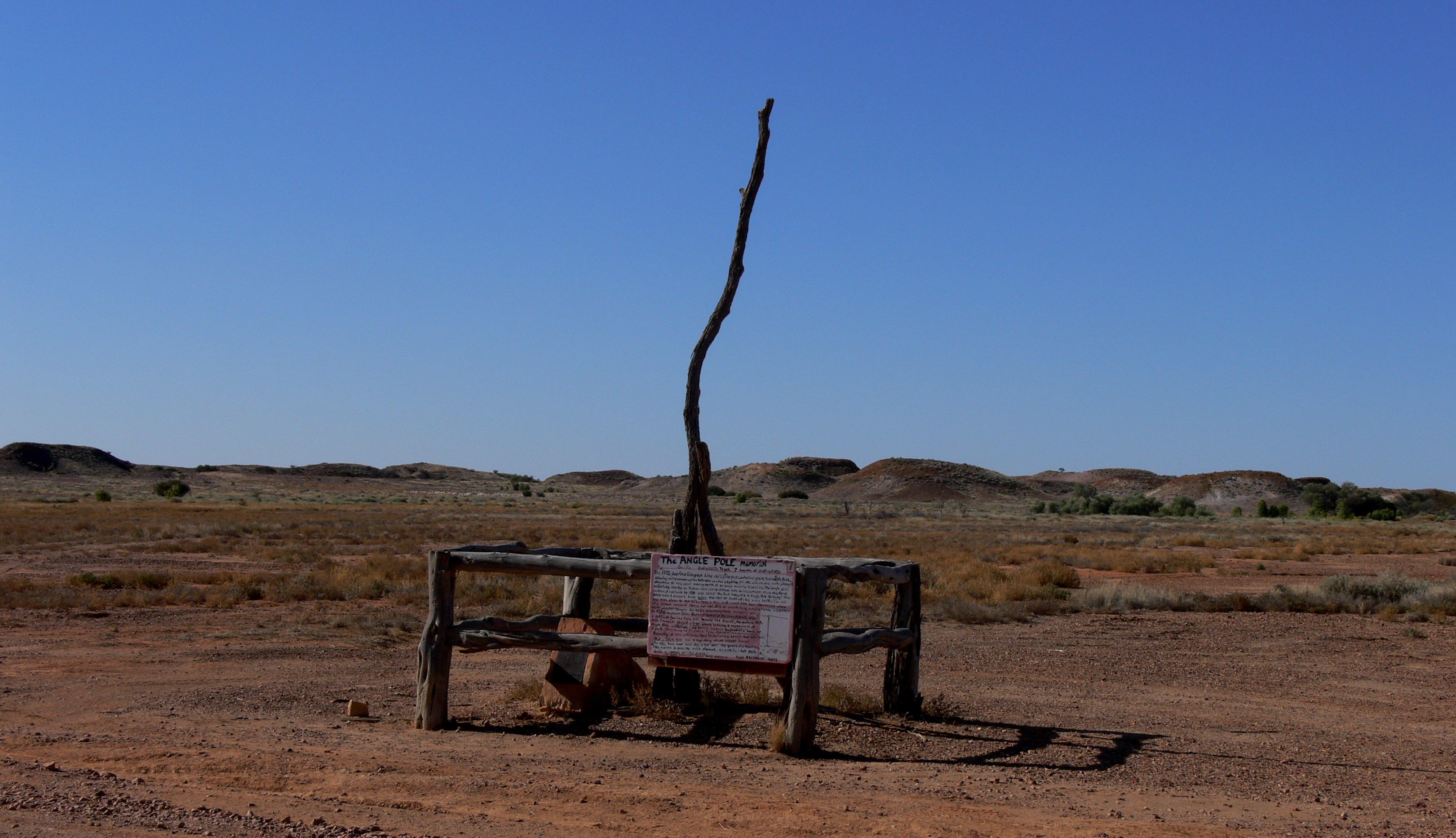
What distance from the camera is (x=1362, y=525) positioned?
59.2m

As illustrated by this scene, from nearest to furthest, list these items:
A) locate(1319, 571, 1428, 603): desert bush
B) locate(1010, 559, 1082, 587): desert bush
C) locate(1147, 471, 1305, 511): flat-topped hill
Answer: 1. locate(1319, 571, 1428, 603): desert bush
2. locate(1010, 559, 1082, 587): desert bush
3. locate(1147, 471, 1305, 511): flat-topped hill

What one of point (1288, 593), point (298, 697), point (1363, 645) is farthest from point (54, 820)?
point (1288, 593)

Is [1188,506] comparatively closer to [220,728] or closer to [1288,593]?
[1288,593]

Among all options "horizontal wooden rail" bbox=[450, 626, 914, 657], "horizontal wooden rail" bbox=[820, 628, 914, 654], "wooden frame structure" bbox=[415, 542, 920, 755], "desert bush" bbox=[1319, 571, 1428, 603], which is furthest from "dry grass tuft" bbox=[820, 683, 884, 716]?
"desert bush" bbox=[1319, 571, 1428, 603]

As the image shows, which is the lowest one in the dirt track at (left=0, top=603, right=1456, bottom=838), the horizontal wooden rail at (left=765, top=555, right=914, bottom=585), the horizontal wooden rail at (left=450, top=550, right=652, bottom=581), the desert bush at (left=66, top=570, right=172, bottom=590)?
the desert bush at (left=66, top=570, right=172, bottom=590)

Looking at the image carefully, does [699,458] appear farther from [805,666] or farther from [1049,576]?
[1049,576]

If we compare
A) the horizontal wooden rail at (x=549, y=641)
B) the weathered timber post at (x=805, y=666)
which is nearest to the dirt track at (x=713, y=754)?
the weathered timber post at (x=805, y=666)

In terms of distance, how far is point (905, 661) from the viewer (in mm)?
9242

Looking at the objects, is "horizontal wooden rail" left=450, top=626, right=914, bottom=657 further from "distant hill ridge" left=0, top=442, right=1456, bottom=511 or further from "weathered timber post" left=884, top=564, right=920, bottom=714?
"distant hill ridge" left=0, top=442, right=1456, bottom=511

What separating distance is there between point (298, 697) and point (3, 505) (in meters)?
55.8

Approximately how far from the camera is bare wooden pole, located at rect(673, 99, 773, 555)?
9430mm

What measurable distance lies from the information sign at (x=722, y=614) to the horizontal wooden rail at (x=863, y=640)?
1.27ft

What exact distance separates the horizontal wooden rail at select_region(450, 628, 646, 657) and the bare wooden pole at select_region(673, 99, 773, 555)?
4.31 ft

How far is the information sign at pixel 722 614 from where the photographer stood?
7684 mm
